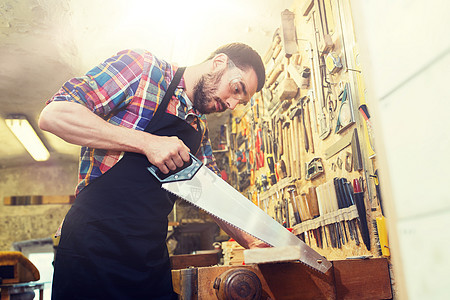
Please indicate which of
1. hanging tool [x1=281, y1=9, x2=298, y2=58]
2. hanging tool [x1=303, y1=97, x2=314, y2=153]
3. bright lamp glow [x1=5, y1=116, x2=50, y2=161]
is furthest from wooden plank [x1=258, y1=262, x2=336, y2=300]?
bright lamp glow [x1=5, y1=116, x2=50, y2=161]

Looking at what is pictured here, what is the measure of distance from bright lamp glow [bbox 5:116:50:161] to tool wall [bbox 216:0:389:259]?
3.91 metres

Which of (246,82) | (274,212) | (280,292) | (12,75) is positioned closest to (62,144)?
(12,75)

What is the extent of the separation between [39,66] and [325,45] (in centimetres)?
326

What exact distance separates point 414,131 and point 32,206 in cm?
930

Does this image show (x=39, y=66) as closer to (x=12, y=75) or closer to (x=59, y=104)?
(x=12, y=75)

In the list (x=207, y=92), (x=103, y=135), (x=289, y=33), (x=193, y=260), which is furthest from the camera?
(x=193, y=260)

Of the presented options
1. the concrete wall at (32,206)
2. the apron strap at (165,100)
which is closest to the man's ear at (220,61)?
the apron strap at (165,100)

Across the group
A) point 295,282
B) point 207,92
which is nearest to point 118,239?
point 295,282

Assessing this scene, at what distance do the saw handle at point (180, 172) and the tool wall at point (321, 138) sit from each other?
99 centimetres

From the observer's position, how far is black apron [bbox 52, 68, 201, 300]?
4.68 ft

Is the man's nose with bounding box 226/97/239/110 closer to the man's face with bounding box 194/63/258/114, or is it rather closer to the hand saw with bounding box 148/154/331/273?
the man's face with bounding box 194/63/258/114

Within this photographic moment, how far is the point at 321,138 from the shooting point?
2.54 m

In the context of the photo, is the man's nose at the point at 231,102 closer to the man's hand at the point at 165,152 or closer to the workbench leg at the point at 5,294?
the man's hand at the point at 165,152

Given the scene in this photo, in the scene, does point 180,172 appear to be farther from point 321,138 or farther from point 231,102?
point 321,138
